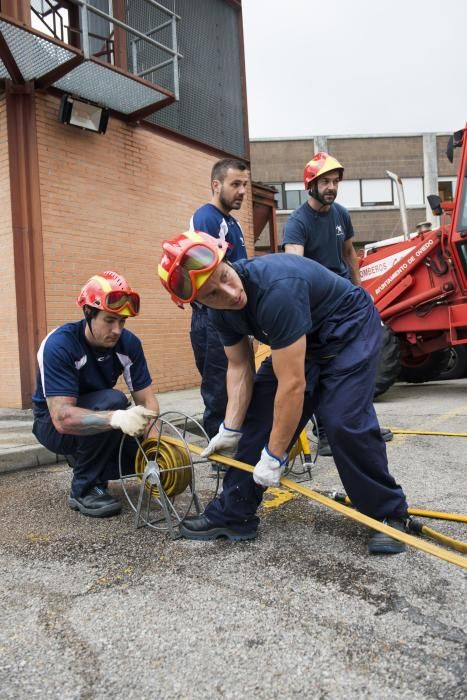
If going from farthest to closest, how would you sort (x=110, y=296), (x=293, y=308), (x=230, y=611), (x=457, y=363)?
(x=457, y=363) → (x=110, y=296) → (x=293, y=308) → (x=230, y=611)

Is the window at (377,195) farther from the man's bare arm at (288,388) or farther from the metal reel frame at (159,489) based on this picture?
the man's bare arm at (288,388)

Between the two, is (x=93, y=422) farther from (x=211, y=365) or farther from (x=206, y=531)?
(x=211, y=365)

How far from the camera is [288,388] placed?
8.08 feet

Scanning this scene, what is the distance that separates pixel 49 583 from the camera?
2.52m

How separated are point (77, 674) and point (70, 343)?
6.25ft

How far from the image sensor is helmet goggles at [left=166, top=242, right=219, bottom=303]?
2.28 m

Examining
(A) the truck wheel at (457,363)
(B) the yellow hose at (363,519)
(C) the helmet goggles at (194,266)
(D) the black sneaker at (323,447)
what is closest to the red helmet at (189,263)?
(C) the helmet goggles at (194,266)

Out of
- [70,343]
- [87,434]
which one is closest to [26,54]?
[70,343]

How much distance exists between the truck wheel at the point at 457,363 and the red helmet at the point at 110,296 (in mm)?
7335

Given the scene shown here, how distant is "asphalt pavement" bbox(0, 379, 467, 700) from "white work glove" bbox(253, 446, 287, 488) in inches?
14.0

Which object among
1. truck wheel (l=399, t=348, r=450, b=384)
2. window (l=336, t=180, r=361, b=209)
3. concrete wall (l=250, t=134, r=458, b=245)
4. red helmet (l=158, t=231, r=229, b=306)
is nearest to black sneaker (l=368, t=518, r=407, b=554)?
red helmet (l=158, t=231, r=229, b=306)

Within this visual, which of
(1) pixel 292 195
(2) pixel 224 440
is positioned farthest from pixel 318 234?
(1) pixel 292 195

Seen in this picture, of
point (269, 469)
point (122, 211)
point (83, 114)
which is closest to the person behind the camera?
point (269, 469)

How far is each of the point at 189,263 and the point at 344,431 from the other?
101 cm
